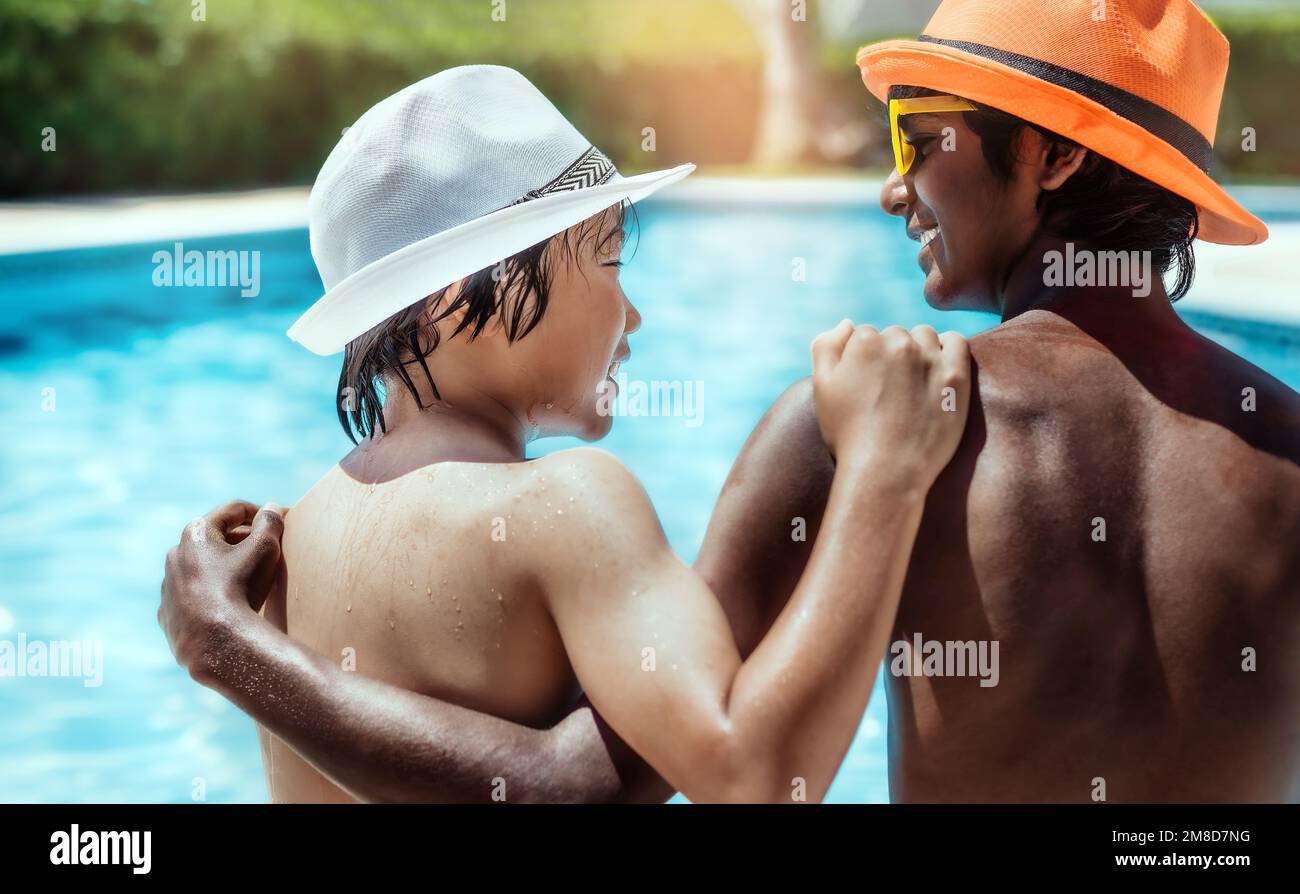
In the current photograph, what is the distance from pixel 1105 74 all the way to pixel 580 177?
2.60 feet

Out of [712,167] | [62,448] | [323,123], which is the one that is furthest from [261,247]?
[712,167]

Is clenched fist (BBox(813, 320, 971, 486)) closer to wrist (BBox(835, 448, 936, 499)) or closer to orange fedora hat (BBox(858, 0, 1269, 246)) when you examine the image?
wrist (BBox(835, 448, 936, 499))

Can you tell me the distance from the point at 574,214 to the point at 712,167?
929 inches

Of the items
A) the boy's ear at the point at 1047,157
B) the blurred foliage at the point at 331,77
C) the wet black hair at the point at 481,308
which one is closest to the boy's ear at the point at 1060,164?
the boy's ear at the point at 1047,157

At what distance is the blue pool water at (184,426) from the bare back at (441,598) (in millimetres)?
4019

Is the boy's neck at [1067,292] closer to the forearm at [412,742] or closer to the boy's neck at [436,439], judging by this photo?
the boy's neck at [436,439]

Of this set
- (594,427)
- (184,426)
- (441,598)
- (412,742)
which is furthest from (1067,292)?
(184,426)

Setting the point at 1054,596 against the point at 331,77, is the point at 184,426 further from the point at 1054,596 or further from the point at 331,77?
the point at 331,77

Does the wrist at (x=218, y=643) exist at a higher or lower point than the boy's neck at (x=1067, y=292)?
lower

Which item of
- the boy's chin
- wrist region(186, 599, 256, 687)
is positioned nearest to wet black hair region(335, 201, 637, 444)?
the boy's chin

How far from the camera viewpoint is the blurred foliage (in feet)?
56.3

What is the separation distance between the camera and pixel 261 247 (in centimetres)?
1422

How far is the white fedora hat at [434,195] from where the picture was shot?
1957 mm
